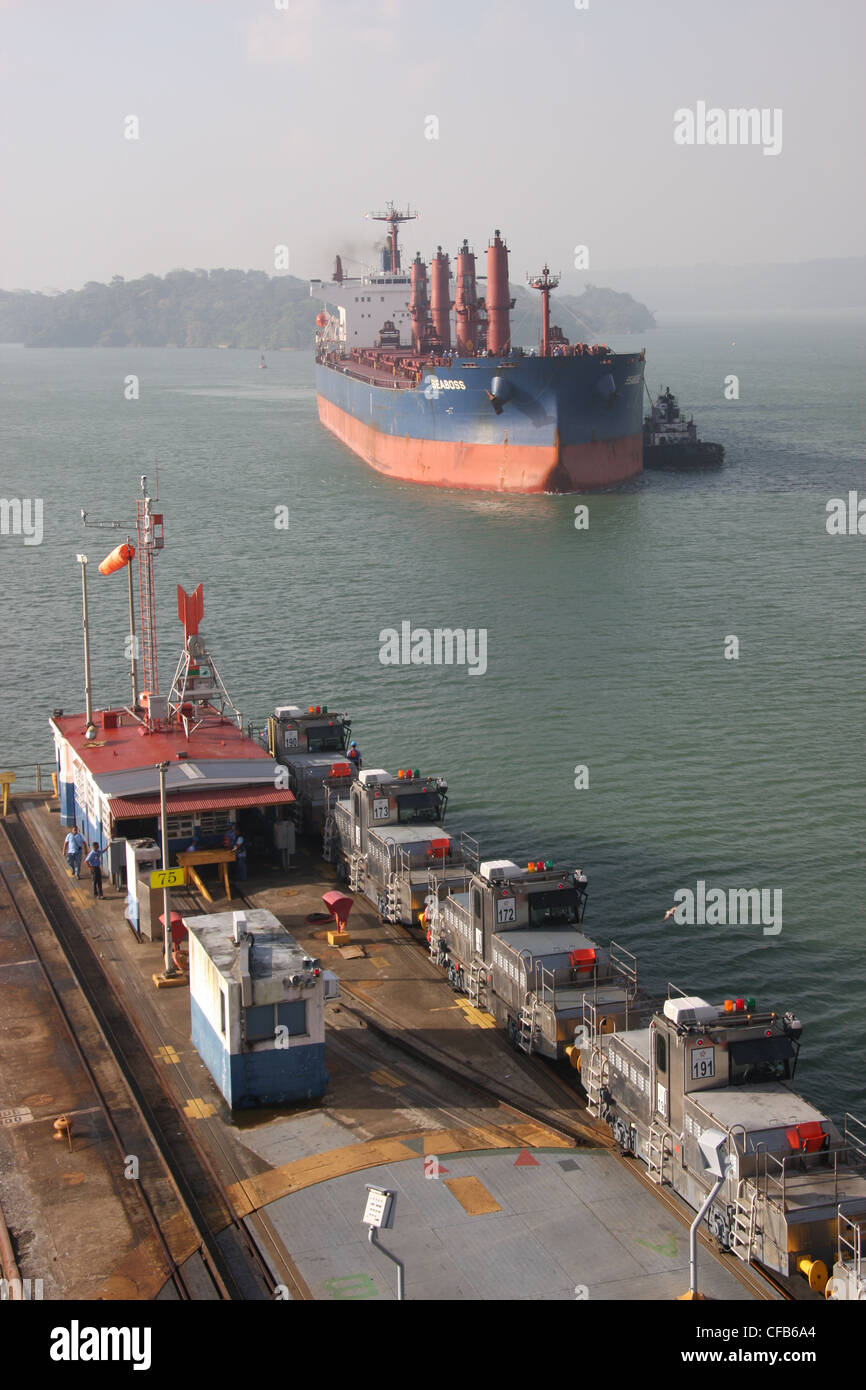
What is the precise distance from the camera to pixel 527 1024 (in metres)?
20.9

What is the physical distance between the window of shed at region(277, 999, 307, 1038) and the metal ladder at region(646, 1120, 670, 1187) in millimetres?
4674

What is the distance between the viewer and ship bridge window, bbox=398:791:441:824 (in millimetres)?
27344

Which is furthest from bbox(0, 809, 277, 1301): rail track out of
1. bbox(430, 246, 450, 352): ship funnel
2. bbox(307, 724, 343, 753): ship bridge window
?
bbox(430, 246, 450, 352): ship funnel

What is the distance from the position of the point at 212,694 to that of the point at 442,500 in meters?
52.6

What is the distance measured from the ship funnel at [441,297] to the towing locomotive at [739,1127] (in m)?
89.2

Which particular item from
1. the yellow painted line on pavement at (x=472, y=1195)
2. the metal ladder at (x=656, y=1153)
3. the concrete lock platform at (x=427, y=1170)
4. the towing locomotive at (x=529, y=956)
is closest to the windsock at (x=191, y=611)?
the concrete lock platform at (x=427, y=1170)

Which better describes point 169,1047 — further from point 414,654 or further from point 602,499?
point 602,499

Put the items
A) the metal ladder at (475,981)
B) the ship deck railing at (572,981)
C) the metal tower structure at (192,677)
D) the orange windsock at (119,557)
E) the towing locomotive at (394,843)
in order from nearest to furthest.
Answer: the ship deck railing at (572,981) → the metal ladder at (475,981) → the towing locomotive at (394,843) → the metal tower structure at (192,677) → the orange windsock at (119,557)

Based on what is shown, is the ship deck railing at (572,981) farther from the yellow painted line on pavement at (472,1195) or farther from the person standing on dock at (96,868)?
the person standing on dock at (96,868)

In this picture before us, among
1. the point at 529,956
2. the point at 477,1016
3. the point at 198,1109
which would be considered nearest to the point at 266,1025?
the point at 198,1109

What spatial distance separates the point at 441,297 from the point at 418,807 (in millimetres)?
82970

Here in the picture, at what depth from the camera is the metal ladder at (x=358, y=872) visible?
88.7 ft

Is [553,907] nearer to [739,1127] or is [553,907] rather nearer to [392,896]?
[392,896]

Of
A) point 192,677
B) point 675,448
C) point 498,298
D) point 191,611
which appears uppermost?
point 498,298
